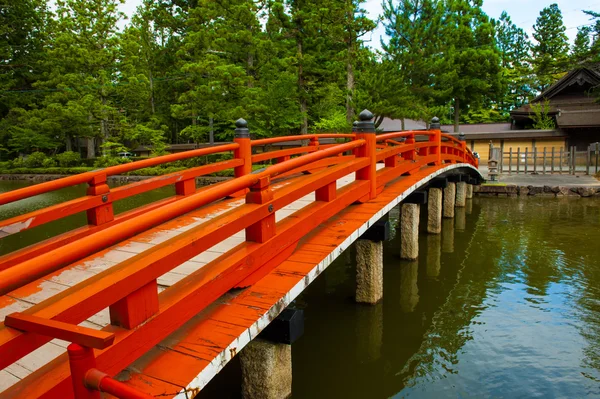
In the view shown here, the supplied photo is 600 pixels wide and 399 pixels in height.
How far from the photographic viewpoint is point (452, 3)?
25328mm

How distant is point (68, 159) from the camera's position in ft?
106

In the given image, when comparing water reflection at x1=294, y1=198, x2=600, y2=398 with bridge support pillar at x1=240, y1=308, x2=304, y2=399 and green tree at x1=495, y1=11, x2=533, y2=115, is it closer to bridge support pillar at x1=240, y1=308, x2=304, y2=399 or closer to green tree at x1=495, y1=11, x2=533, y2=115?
bridge support pillar at x1=240, y1=308, x2=304, y2=399

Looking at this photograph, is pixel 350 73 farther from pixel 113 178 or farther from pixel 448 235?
pixel 113 178

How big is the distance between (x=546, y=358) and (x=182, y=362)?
15.1 feet

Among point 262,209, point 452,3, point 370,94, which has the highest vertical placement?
point 452,3

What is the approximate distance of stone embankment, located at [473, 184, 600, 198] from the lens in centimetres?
1712

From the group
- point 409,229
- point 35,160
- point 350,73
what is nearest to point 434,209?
point 409,229

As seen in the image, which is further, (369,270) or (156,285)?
(369,270)

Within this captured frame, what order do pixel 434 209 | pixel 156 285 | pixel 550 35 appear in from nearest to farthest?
pixel 156 285 < pixel 434 209 < pixel 550 35

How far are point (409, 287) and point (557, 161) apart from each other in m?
23.0

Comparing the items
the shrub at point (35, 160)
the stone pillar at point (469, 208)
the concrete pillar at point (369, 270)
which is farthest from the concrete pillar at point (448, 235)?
the shrub at point (35, 160)

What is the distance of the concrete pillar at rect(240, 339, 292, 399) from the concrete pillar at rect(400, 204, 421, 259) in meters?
5.43

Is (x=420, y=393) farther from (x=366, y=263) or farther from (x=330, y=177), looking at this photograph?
(x=330, y=177)

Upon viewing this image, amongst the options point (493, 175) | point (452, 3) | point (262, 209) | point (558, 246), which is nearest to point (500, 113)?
point (452, 3)
